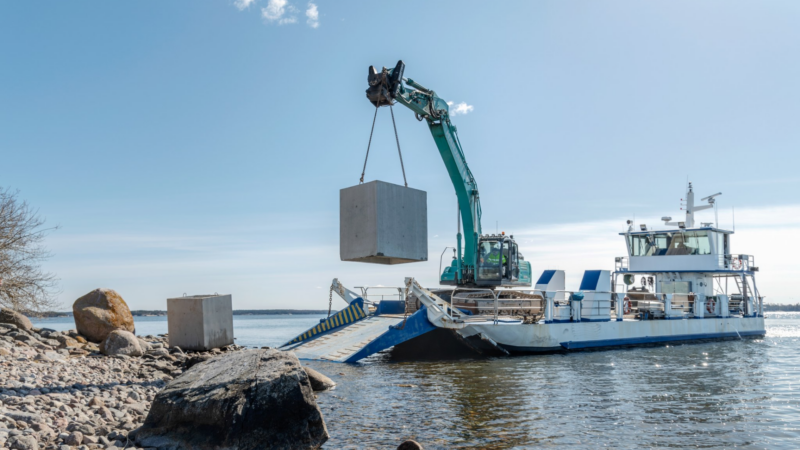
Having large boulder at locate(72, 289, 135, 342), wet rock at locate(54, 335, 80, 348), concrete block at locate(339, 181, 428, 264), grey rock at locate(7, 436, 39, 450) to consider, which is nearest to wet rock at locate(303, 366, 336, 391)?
concrete block at locate(339, 181, 428, 264)

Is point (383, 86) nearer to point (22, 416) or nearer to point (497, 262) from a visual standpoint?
point (497, 262)

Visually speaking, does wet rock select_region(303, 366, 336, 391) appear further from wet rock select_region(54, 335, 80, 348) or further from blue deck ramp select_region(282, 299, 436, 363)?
wet rock select_region(54, 335, 80, 348)

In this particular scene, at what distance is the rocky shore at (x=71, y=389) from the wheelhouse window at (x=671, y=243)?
19819 millimetres

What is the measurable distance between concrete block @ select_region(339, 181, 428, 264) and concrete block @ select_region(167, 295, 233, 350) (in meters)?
6.87

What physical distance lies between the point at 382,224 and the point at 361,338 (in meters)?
8.67

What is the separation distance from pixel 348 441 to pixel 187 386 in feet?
7.03

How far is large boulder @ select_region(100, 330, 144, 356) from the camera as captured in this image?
14.0 meters

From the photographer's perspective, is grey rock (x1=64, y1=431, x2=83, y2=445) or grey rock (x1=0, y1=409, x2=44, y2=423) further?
grey rock (x1=0, y1=409, x2=44, y2=423)

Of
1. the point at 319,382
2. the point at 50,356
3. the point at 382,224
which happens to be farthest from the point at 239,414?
the point at 50,356

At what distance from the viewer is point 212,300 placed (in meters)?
14.8

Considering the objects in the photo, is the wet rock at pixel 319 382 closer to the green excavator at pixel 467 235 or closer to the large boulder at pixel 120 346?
the large boulder at pixel 120 346

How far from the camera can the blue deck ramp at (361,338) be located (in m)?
15.2

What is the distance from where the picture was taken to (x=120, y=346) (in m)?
14.1

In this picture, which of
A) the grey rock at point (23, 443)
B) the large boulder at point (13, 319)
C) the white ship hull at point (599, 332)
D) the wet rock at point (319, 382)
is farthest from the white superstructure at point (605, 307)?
the grey rock at point (23, 443)
